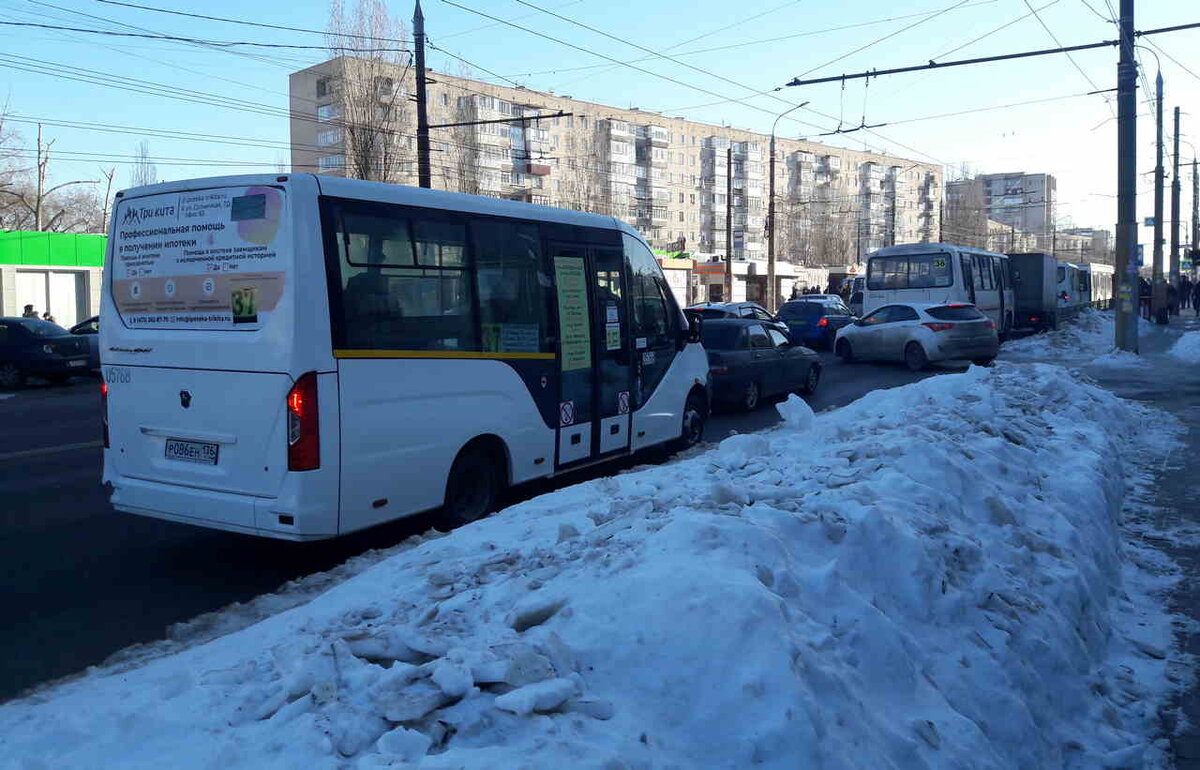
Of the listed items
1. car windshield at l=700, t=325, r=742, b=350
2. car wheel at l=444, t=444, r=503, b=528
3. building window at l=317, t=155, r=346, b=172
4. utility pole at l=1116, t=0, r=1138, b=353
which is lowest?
car wheel at l=444, t=444, r=503, b=528

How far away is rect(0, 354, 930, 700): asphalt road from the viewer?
5312 millimetres

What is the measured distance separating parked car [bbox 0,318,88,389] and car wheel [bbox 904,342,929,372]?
721 inches

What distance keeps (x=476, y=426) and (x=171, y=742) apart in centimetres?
443

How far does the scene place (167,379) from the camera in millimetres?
6605

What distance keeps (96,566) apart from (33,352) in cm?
1665

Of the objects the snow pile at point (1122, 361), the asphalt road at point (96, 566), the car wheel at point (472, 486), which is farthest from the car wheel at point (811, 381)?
the car wheel at point (472, 486)

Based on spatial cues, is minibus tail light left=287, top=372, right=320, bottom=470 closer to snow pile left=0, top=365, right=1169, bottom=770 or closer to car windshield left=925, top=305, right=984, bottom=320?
snow pile left=0, top=365, right=1169, bottom=770

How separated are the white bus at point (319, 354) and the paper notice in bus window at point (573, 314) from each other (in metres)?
0.21

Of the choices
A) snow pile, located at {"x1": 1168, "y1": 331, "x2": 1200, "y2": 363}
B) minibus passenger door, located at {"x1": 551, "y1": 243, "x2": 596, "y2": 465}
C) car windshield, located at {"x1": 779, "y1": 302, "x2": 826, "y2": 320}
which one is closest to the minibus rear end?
minibus passenger door, located at {"x1": 551, "y1": 243, "x2": 596, "y2": 465}

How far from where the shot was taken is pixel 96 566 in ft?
22.1

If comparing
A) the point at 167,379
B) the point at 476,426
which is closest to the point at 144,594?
the point at 167,379

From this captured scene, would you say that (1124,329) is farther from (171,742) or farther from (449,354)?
(171,742)

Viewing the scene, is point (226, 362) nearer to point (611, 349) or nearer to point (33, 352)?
point (611, 349)

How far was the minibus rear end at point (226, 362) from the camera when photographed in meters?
6.11
